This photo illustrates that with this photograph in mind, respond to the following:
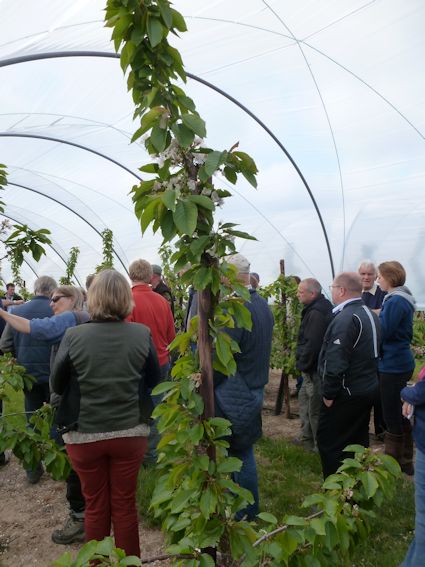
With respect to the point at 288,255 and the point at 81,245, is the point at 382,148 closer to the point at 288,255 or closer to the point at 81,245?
the point at 288,255

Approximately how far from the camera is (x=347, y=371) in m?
3.42

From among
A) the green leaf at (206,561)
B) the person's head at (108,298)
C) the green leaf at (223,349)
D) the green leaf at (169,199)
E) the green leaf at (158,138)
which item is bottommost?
the green leaf at (206,561)

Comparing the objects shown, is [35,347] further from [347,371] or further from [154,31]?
[154,31]

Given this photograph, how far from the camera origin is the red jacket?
452 centimetres

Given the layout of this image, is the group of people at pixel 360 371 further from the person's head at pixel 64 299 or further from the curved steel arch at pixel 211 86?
the curved steel arch at pixel 211 86

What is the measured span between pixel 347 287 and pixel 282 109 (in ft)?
15.1

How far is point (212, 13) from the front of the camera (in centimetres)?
555

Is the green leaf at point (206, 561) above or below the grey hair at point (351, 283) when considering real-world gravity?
below

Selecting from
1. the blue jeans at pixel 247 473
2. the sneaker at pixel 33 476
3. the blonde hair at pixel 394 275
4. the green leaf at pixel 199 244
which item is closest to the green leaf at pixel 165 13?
the green leaf at pixel 199 244

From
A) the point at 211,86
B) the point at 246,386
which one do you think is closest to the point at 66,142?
the point at 211,86

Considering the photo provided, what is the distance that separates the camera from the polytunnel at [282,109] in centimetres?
541

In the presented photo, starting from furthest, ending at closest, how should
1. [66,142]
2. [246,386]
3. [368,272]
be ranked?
[66,142] → [368,272] → [246,386]

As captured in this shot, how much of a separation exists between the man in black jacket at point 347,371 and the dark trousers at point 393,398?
2.96ft

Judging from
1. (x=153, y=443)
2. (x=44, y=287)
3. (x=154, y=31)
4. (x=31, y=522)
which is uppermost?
(x=154, y=31)
